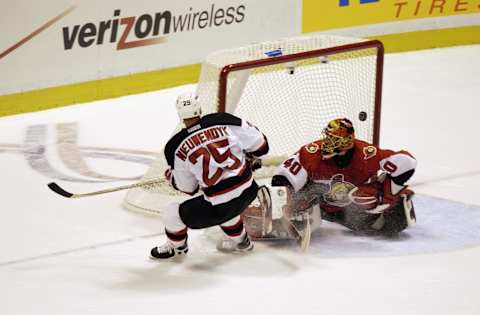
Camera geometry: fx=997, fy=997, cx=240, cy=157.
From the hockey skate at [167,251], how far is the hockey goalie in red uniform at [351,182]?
38 centimetres

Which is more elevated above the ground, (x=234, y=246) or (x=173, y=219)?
(x=173, y=219)

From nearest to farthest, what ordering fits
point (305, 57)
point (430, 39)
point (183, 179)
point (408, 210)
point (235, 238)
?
point (183, 179) < point (235, 238) < point (408, 210) < point (305, 57) < point (430, 39)

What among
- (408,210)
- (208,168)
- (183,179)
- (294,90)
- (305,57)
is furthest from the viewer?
(294,90)

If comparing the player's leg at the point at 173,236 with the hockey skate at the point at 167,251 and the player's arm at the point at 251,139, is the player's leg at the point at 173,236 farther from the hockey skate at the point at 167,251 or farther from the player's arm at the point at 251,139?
the player's arm at the point at 251,139

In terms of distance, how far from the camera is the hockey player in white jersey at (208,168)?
13.5 ft

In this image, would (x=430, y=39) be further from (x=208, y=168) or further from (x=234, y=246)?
(x=208, y=168)

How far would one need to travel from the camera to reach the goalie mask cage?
503 cm

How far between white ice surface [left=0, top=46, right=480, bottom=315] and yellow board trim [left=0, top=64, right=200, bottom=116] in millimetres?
704

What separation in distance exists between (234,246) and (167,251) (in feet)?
0.97

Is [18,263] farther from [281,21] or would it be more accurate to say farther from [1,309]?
[281,21]

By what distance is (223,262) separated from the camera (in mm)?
4277

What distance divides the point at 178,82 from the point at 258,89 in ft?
7.43

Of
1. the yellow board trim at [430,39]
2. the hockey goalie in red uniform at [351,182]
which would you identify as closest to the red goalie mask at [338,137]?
the hockey goalie in red uniform at [351,182]

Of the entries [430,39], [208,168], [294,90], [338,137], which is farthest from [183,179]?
[430,39]
